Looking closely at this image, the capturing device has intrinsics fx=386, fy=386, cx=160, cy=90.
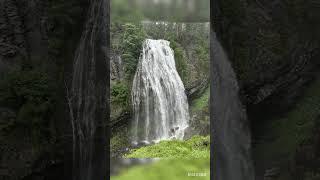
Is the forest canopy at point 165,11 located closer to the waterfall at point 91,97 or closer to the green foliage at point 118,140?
the green foliage at point 118,140

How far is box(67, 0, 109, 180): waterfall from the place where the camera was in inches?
132

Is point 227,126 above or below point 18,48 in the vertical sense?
below

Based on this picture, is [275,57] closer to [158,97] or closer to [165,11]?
[165,11]

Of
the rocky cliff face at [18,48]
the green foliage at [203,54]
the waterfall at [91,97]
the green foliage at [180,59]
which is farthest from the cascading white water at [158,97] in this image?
the rocky cliff face at [18,48]

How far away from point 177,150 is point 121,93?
1406 millimetres

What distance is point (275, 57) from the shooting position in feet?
9.89

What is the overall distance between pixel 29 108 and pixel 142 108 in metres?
3.99

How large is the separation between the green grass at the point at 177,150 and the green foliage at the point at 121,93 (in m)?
0.88

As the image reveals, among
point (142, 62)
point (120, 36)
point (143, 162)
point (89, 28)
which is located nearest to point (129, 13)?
point (120, 36)

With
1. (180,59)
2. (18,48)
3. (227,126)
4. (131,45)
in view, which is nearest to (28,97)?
(18,48)

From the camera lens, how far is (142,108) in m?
6.91

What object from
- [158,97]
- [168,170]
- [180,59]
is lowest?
[168,170]

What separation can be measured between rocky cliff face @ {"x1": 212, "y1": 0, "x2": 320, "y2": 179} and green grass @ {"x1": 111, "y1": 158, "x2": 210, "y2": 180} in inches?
142

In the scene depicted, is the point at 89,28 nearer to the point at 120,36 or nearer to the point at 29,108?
the point at 29,108
